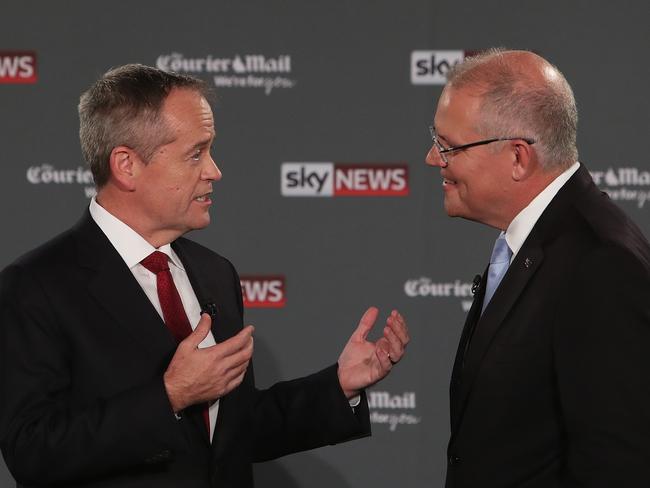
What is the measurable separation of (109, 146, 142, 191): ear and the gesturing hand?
27.4 inches

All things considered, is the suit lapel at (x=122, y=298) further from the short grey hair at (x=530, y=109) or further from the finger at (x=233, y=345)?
the short grey hair at (x=530, y=109)

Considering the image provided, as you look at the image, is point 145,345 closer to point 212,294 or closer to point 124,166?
point 212,294

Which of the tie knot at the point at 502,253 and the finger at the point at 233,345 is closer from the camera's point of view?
the finger at the point at 233,345

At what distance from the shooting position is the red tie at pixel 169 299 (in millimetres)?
2305

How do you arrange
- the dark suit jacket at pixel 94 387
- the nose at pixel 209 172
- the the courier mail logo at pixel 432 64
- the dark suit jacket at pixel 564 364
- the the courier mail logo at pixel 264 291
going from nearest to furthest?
the dark suit jacket at pixel 564 364 → the dark suit jacket at pixel 94 387 → the nose at pixel 209 172 → the the courier mail logo at pixel 432 64 → the the courier mail logo at pixel 264 291

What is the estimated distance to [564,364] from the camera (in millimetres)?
1951

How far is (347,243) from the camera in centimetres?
420

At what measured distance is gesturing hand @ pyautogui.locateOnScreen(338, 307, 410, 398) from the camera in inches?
97.8

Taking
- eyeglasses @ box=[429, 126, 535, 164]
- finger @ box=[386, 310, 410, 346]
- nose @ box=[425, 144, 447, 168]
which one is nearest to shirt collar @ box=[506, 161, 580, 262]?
eyeglasses @ box=[429, 126, 535, 164]

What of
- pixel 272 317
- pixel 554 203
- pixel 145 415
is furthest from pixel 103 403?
pixel 272 317

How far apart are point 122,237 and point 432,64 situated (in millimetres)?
2143

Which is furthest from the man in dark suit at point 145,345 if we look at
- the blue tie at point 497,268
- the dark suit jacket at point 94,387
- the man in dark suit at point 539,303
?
the man in dark suit at point 539,303

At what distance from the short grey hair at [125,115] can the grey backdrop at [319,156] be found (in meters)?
1.84

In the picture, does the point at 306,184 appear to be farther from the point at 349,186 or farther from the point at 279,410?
the point at 279,410
